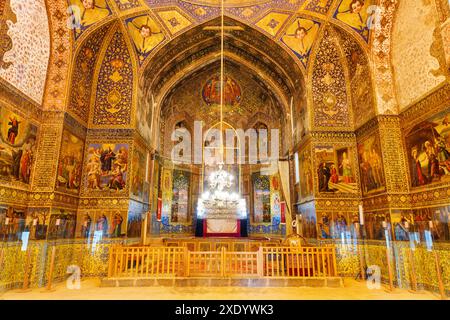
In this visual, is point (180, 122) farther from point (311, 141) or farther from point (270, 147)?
point (311, 141)

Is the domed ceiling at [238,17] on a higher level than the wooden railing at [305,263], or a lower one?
higher

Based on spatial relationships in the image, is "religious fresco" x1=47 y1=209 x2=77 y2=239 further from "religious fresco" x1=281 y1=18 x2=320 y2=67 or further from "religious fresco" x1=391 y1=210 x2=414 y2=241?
"religious fresco" x1=281 y1=18 x2=320 y2=67

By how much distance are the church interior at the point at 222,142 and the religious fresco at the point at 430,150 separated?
0.05 meters

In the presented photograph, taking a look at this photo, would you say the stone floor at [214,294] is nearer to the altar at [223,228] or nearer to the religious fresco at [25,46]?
the religious fresco at [25,46]

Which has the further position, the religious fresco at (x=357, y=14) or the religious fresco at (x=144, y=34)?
the religious fresco at (x=144, y=34)

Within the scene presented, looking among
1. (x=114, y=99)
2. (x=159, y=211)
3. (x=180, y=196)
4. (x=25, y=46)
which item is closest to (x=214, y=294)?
(x=114, y=99)

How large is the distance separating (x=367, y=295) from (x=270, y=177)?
36.8ft

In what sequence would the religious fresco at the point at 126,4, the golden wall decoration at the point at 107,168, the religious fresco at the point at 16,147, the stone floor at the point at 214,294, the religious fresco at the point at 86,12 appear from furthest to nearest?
1. the golden wall decoration at the point at 107,168
2. the religious fresco at the point at 126,4
3. the religious fresco at the point at 86,12
4. the religious fresco at the point at 16,147
5. the stone floor at the point at 214,294

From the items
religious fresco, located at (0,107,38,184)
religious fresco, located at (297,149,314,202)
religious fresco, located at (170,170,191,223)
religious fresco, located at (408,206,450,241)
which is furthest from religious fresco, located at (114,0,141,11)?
religious fresco, located at (408,206,450,241)

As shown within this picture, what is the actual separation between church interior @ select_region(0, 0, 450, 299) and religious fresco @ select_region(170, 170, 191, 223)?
2610 millimetres

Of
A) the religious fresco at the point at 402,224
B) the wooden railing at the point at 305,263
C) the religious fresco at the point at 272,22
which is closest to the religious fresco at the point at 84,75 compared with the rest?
the religious fresco at the point at 272,22

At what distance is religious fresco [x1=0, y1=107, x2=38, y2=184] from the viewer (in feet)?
25.0

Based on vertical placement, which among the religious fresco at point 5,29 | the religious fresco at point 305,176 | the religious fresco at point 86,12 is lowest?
the religious fresco at point 305,176

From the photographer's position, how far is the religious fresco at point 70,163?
31.7 feet
